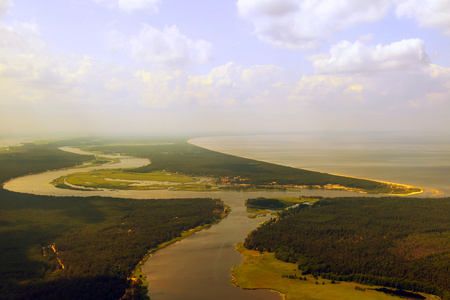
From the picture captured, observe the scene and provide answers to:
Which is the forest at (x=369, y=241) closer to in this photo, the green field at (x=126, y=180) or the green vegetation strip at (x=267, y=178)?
the green vegetation strip at (x=267, y=178)

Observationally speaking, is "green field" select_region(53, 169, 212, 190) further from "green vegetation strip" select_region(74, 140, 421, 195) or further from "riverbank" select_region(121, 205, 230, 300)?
"riverbank" select_region(121, 205, 230, 300)

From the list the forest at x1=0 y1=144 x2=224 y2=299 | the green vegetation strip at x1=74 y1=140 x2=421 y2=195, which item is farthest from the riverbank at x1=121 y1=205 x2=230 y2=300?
the green vegetation strip at x1=74 y1=140 x2=421 y2=195

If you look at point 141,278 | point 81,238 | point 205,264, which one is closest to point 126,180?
point 81,238

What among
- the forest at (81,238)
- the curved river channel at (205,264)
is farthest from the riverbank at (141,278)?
the forest at (81,238)

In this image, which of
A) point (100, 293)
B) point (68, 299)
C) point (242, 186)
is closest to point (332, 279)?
point (100, 293)

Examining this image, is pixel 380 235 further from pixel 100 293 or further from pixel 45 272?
pixel 45 272

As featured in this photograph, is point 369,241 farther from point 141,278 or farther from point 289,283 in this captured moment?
point 141,278
